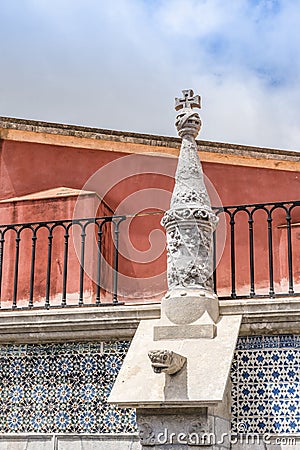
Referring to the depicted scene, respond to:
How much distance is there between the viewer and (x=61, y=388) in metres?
6.71

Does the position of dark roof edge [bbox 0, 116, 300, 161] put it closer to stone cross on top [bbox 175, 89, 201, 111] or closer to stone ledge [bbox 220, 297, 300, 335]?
stone cross on top [bbox 175, 89, 201, 111]

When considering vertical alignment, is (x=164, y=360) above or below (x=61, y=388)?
above

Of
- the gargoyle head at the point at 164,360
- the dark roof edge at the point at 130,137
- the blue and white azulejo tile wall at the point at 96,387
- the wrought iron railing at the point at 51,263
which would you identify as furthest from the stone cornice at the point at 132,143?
the gargoyle head at the point at 164,360

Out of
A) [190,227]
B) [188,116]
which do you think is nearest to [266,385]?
[190,227]

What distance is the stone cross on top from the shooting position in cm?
657

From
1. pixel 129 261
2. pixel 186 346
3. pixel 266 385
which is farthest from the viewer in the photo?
pixel 129 261

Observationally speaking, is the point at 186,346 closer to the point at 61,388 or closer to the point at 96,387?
the point at 96,387

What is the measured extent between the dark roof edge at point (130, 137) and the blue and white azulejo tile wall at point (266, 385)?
424cm

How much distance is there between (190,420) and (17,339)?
2040 millimetres

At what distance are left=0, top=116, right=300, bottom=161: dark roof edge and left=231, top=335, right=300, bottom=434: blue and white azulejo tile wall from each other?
424 cm

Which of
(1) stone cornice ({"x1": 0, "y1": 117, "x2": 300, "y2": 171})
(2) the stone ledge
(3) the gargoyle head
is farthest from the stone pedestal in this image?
(1) stone cornice ({"x1": 0, "y1": 117, "x2": 300, "y2": 171})

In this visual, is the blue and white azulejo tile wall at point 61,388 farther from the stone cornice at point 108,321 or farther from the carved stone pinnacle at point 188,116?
the carved stone pinnacle at point 188,116

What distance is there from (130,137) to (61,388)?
14.6ft

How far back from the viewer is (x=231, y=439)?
6047mm
